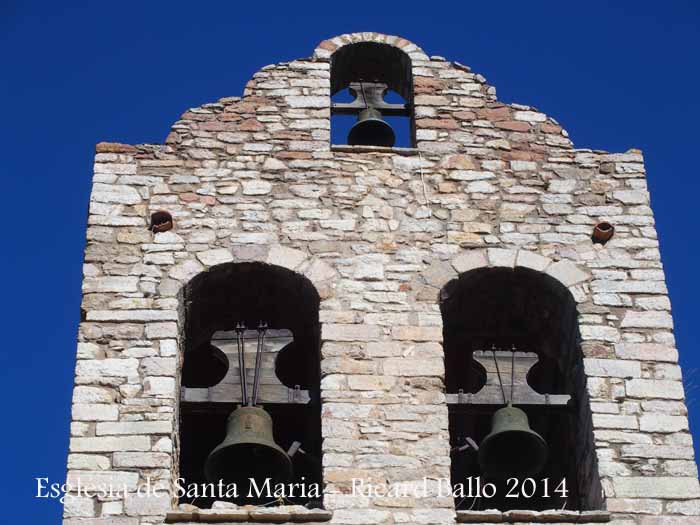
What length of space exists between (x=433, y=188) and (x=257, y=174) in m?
1.32

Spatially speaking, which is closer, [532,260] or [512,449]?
[512,449]

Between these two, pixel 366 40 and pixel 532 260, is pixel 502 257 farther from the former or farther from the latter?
pixel 366 40

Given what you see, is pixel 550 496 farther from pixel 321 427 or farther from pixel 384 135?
pixel 384 135

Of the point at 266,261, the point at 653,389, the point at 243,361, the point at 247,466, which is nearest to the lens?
the point at 247,466

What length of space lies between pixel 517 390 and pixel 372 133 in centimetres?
296

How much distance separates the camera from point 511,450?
13.7 meters

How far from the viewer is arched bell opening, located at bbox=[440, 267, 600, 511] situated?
1366cm

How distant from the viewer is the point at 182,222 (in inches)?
573

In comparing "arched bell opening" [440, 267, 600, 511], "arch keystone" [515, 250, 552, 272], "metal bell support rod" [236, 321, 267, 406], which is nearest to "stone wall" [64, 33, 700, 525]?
"arch keystone" [515, 250, 552, 272]

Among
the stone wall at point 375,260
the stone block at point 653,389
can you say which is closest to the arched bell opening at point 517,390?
the stone wall at point 375,260

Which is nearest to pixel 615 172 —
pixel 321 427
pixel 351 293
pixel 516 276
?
pixel 516 276

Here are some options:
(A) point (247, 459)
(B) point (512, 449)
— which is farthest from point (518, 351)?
(A) point (247, 459)

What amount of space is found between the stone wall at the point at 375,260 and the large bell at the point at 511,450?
470mm

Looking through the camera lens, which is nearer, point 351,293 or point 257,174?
point 351,293
